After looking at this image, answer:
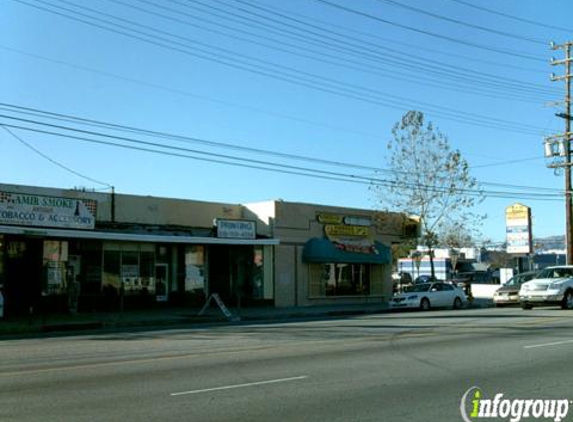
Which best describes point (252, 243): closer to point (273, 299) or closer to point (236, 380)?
point (273, 299)

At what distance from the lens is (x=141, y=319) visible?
81.4ft

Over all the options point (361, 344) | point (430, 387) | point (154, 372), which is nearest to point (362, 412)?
point (430, 387)

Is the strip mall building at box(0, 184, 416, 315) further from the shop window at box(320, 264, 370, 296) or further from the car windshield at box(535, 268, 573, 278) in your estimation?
the car windshield at box(535, 268, 573, 278)

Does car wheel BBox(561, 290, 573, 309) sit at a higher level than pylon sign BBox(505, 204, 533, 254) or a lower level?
lower

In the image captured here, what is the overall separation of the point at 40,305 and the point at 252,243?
9791 millimetres

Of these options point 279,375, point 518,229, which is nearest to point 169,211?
point 279,375

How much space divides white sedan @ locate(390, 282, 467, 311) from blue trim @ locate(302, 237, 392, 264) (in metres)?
4.52

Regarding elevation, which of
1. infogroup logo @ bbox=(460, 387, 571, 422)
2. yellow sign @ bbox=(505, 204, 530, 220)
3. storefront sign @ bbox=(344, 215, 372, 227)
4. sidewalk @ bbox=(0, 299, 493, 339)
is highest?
yellow sign @ bbox=(505, 204, 530, 220)

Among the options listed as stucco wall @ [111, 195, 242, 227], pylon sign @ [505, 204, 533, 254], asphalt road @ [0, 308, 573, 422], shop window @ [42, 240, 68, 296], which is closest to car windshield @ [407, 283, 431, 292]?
stucco wall @ [111, 195, 242, 227]

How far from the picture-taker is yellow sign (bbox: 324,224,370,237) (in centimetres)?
3650

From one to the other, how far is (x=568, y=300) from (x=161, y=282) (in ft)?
59.5

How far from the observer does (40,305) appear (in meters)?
27.8

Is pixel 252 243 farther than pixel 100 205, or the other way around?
pixel 252 243

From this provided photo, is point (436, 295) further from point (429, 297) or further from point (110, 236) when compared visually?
point (110, 236)
